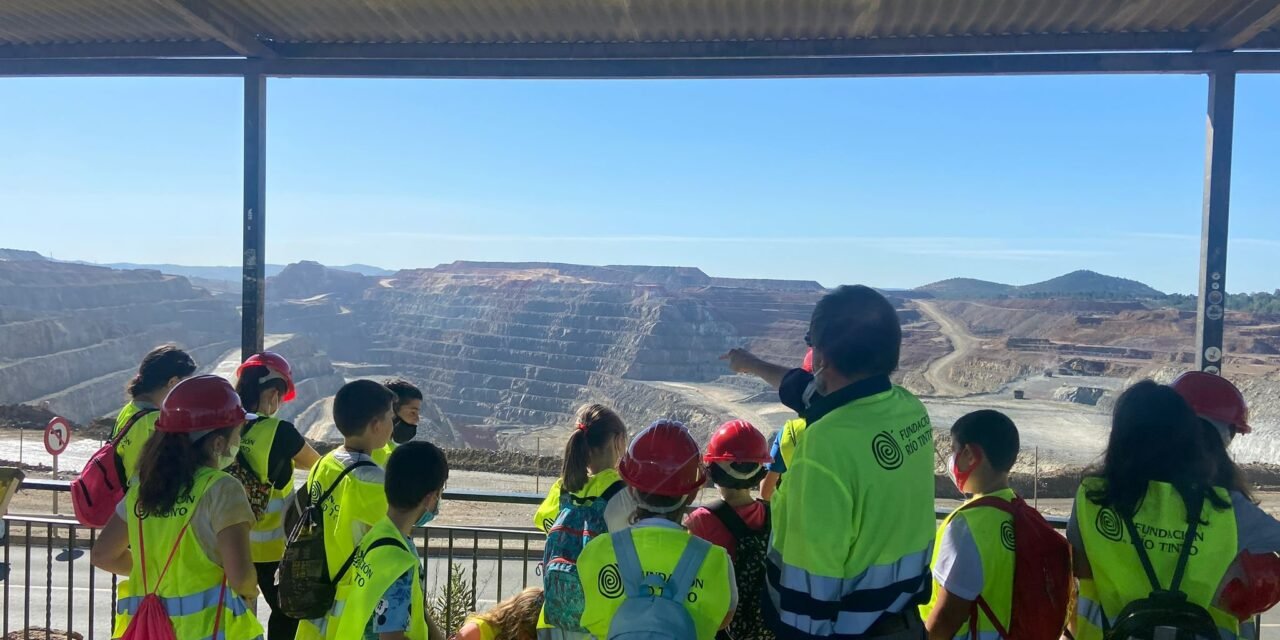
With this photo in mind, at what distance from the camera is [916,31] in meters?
4.53

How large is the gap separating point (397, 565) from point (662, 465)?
2.76ft

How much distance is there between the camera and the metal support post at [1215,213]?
4.16 m

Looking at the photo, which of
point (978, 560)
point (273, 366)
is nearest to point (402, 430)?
point (273, 366)

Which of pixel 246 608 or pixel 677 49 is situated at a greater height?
pixel 677 49

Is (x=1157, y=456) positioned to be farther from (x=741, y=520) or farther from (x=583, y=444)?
(x=583, y=444)

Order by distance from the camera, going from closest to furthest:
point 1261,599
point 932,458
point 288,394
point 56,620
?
point 932,458, point 1261,599, point 288,394, point 56,620

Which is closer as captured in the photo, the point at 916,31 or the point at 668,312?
the point at 916,31

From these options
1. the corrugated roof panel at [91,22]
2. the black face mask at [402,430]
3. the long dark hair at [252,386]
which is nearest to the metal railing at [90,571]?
the black face mask at [402,430]

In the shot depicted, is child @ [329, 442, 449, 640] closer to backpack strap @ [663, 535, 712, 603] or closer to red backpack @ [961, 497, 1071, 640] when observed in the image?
backpack strap @ [663, 535, 712, 603]

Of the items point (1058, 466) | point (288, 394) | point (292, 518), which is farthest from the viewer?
point (1058, 466)

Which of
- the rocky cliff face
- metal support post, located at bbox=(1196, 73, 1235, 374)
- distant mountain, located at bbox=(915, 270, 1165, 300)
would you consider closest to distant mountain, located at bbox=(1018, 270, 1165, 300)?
distant mountain, located at bbox=(915, 270, 1165, 300)

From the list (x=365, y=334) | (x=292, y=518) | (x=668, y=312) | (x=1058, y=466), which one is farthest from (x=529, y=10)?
(x=365, y=334)

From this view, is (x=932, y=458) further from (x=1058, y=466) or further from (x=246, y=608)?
(x=1058, y=466)

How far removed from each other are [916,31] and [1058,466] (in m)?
30.0
